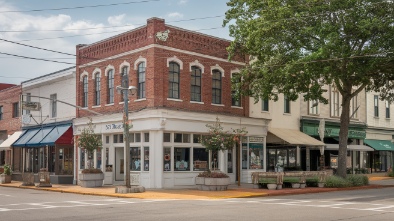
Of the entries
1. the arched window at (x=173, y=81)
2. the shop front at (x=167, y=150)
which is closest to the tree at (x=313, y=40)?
the arched window at (x=173, y=81)

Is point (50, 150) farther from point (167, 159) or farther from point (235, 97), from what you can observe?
point (235, 97)

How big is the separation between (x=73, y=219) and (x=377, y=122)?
122 feet

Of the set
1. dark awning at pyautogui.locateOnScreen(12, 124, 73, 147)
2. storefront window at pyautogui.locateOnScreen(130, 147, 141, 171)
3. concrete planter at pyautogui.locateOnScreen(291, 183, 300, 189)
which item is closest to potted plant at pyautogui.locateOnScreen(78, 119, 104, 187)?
storefront window at pyautogui.locateOnScreen(130, 147, 141, 171)

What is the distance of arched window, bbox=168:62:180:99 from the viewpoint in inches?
1124

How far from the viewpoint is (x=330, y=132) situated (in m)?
39.9

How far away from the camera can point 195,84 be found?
98.3 feet

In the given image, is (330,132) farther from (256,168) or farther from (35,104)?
(35,104)

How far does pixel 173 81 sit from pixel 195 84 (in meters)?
1.76

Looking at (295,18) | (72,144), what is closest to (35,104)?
(72,144)

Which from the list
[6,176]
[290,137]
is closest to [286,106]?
[290,137]

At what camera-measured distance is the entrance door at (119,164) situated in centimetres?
3116

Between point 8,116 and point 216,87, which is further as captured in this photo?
point 8,116

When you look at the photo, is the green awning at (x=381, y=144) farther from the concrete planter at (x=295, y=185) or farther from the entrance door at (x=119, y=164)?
the entrance door at (x=119, y=164)

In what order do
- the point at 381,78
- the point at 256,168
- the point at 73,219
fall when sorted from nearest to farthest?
the point at 73,219, the point at 381,78, the point at 256,168
